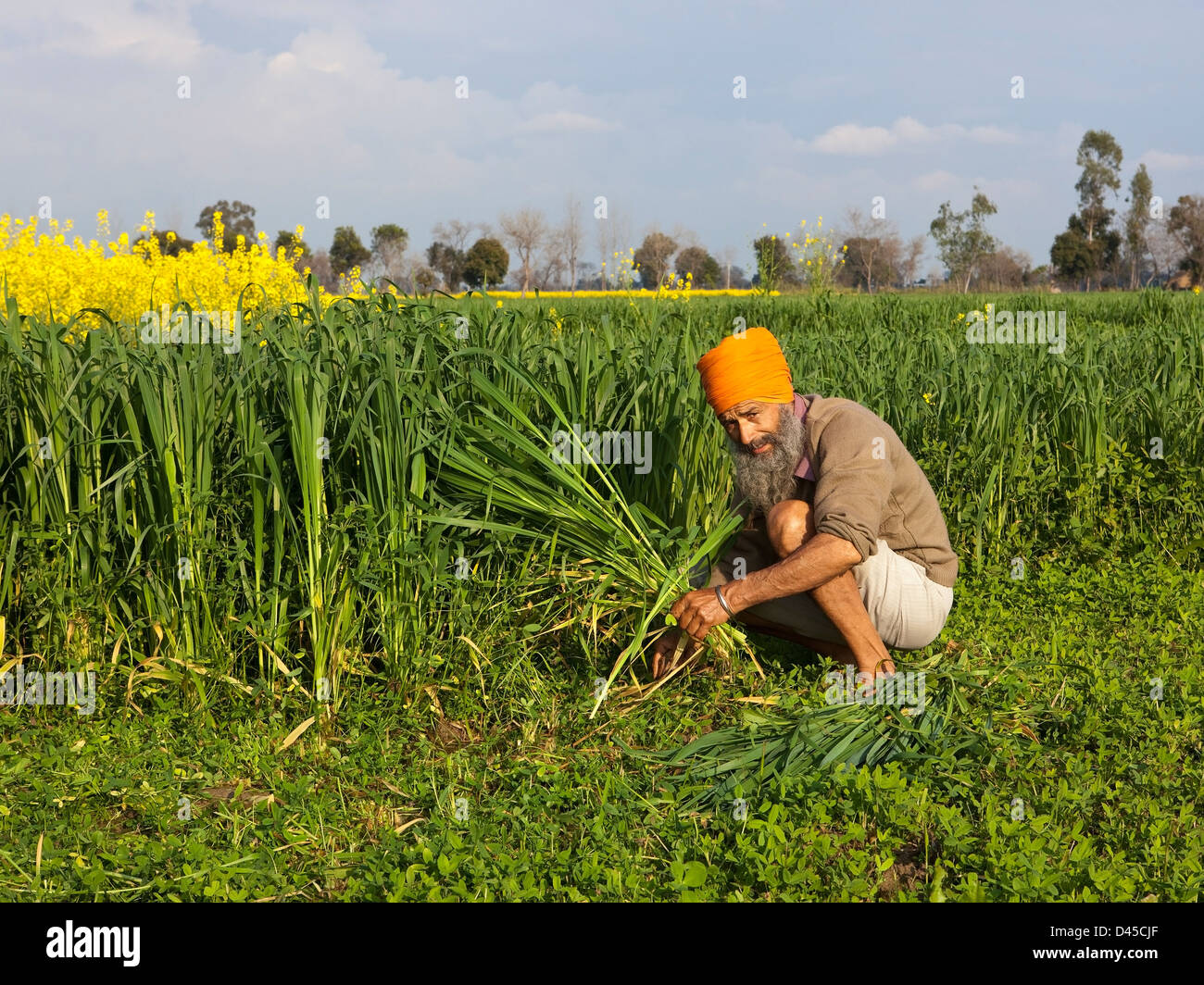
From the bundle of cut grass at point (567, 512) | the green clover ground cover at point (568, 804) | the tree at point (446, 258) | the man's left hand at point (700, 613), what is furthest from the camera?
the tree at point (446, 258)

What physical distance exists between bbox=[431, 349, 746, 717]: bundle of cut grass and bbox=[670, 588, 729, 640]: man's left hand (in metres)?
0.11

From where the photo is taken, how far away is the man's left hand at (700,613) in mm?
2916

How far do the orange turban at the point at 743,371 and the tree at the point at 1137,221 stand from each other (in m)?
65.2

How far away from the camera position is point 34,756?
2.95m

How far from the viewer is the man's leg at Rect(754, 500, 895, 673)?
3104 mm

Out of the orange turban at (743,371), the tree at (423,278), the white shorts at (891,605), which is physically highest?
the tree at (423,278)

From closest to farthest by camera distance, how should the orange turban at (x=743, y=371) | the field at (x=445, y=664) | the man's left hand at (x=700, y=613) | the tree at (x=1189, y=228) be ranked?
the field at (x=445, y=664) < the man's left hand at (x=700, y=613) < the orange turban at (x=743, y=371) < the tree at (x=1189, y=228)

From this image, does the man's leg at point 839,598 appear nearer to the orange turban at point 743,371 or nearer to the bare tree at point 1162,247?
the orange turban at point 743,371

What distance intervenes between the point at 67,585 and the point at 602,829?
2.03 meters

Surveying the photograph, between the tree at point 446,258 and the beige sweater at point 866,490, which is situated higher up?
the tree at point 446,258

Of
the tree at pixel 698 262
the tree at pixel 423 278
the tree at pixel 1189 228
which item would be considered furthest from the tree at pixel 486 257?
the tree at pixel 423 278

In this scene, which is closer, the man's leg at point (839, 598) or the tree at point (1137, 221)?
the man's leg at point (839, 598)
